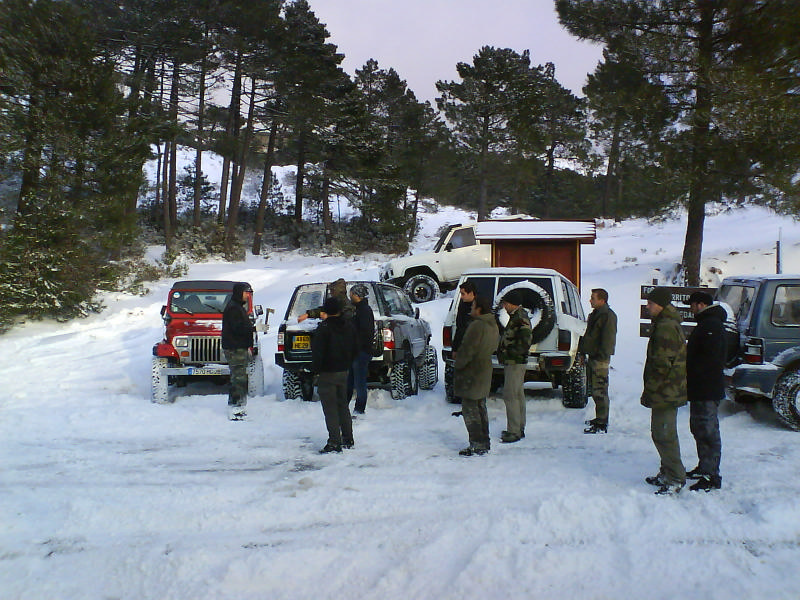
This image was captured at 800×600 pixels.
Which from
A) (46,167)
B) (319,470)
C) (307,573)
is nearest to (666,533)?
(307,573)

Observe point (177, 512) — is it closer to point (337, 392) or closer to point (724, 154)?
point (337, 392)

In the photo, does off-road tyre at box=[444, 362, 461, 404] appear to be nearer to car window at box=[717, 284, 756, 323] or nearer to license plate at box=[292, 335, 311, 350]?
license plate at box=[292, 335, 311, 350]

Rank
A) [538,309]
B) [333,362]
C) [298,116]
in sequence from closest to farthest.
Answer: [333,362], [538,309], [298,116]

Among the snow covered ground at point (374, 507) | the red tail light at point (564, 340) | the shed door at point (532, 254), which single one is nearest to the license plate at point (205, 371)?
the snow covered ground at point (374, 507)

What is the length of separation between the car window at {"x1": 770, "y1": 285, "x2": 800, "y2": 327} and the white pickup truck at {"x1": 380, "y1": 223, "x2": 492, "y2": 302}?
10.7 metres

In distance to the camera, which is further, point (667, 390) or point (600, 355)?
point (600, 355)

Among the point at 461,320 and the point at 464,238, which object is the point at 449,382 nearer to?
the point at 461,320

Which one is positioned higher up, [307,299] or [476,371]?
[307,299]

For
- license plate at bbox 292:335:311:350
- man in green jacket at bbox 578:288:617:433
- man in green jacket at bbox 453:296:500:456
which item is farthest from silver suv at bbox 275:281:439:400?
man in green jacket at bbox 578:288:617:433

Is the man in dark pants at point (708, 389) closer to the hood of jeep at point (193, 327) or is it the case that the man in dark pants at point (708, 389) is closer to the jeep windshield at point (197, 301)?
the hood of jeep at point (193, 327)

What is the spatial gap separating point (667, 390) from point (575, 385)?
3.72m

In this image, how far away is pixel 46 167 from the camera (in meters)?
16.8

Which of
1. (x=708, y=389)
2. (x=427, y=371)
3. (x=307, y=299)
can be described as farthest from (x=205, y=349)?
(x=708, y=389)

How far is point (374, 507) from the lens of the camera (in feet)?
16.8
